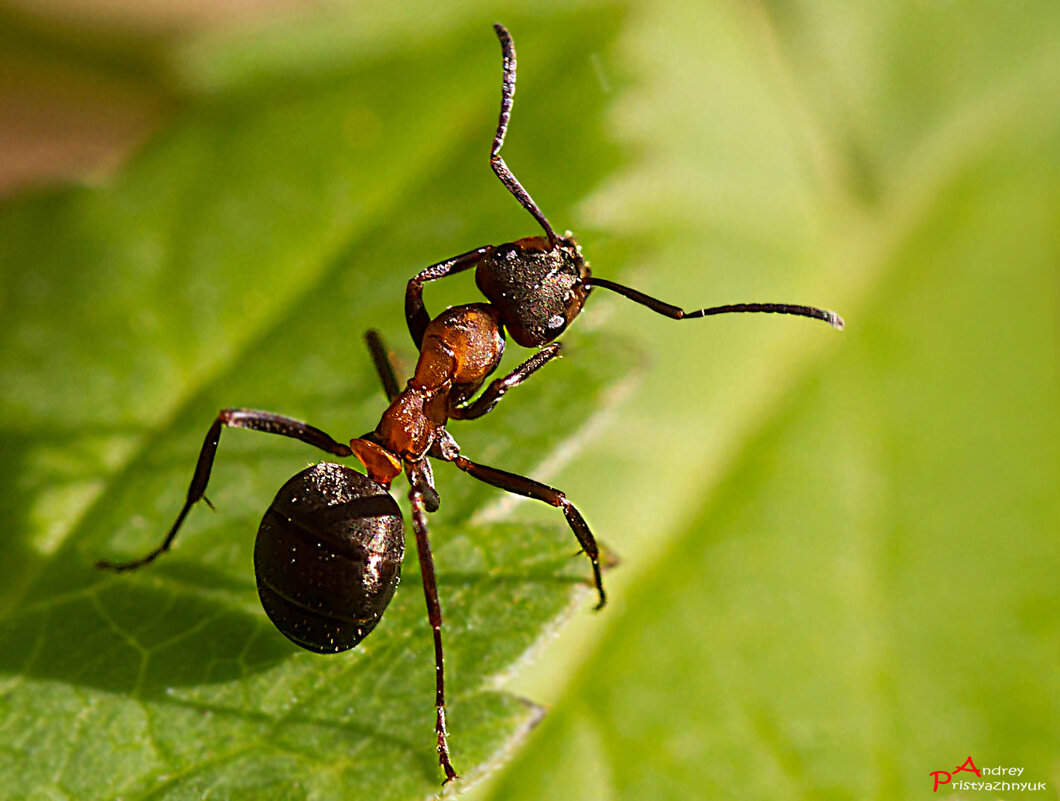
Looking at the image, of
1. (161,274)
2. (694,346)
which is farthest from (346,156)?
(694,346)

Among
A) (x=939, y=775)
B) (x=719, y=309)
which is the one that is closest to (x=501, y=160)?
(x=719, y=309)

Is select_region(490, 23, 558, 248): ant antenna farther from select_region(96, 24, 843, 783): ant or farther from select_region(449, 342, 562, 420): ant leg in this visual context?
select_region(449, 342, 562, 420): ant leg

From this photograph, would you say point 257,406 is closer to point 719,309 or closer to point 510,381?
point 510,381

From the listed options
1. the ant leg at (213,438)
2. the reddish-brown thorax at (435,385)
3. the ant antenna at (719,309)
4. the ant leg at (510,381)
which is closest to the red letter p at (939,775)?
the ant antenna at (719,309)

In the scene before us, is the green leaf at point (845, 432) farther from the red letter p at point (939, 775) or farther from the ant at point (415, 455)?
the ant at point (415, 455)

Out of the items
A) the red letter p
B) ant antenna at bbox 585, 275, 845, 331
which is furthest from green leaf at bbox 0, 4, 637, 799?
the red letter p

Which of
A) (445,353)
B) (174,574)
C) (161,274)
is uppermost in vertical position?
(161,274)

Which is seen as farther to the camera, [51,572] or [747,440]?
[747,440]

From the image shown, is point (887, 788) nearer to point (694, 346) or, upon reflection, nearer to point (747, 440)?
point (747, 440)
